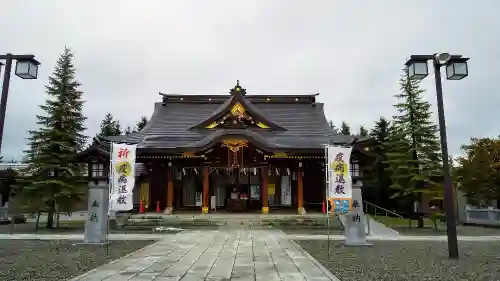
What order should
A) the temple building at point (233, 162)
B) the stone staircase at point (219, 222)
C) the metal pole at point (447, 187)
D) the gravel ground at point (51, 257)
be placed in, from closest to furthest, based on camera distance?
the gravel ground at point (51, 257)
the metal pole at point (447, 187)
the stone staircase at point (219, 222)
the temple building at point (233, 162)

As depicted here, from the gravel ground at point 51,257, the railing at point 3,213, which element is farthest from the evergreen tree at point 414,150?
the railing at point 3,213

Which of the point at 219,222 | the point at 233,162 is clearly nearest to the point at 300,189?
the point at 233,162

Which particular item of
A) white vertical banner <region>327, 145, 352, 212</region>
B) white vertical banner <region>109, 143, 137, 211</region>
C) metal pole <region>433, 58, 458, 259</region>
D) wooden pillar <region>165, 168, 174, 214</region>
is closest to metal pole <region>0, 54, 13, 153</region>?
white vertical banner <region>109, 143, 137, 211</region>

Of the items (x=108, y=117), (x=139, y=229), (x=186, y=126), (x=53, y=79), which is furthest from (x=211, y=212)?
(x=108, y=117)

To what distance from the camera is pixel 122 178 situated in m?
11.4

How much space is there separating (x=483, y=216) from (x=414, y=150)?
6.43 meters

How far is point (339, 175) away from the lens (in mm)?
11273

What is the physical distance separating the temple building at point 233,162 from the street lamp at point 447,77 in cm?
1139

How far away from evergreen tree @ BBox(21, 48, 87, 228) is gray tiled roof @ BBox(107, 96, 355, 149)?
455cm

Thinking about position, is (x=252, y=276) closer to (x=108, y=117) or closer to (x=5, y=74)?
(x=5, y=74)

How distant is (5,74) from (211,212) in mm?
15058

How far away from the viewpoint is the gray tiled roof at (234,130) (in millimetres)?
22906

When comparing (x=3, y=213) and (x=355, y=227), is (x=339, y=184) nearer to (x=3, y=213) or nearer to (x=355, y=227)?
(x=355, y=227)

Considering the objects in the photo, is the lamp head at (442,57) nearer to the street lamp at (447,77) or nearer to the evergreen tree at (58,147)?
the street lamp at (447,77)
